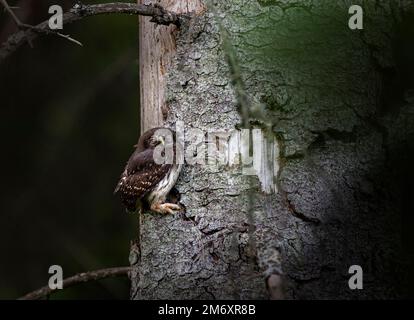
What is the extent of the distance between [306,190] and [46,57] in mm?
3541

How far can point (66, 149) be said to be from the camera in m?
6.22

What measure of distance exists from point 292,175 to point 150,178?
77cm

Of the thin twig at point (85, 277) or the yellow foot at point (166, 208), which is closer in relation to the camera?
the yellow foot at point (166, 208)

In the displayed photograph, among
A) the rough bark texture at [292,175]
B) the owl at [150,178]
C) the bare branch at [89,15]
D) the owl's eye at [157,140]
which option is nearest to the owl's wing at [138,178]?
the owl at [150,178]

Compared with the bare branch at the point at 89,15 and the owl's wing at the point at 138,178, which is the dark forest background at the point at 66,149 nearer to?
the owl's wing at the point at 138,178

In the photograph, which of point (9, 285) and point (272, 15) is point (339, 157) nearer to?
point (272, 15)

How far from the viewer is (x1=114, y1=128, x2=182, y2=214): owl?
11.6 feet

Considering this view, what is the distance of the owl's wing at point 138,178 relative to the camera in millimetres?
3768

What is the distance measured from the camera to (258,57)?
332cm

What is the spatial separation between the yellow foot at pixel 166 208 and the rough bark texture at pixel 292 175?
0.04 metres

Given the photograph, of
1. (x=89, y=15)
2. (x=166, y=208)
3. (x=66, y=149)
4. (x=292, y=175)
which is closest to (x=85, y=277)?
(x=166, y=208)

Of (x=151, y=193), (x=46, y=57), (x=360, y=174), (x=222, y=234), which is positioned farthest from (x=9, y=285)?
(x=360, y=174)

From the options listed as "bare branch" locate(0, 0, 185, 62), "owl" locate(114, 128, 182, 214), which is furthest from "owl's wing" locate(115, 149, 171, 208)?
"bare branch" locate(0, 0, 185, 62)

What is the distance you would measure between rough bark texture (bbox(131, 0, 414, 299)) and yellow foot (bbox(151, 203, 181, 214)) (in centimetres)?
4
